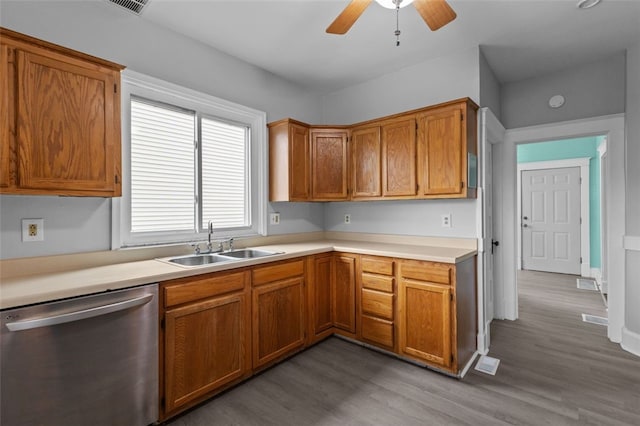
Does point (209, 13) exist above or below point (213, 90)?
above

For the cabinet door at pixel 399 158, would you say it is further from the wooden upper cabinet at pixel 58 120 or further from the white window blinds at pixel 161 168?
the wooden upper cabinet at pixel 58 120

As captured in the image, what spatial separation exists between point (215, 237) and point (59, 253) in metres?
1.13

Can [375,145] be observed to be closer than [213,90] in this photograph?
No

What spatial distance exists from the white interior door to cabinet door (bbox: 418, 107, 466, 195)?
14.8ft

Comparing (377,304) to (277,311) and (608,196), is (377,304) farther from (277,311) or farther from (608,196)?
(608,196)

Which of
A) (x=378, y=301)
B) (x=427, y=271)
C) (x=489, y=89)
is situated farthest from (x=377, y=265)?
(x=489, y=89)

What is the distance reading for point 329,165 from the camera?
338cm

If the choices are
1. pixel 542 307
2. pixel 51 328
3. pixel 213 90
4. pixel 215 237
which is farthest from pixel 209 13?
pixel 542 307

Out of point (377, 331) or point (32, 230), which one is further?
point (377, 331)

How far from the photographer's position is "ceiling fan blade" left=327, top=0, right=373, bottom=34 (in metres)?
1.75

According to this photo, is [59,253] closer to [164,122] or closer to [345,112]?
[164,122]

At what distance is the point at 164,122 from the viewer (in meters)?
2.50

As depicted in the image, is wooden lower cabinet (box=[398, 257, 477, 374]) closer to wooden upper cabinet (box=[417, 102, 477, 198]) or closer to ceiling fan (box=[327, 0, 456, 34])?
wooden upper cabinet (box=[417, 102, 477, 198])

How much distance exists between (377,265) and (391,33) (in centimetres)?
201
